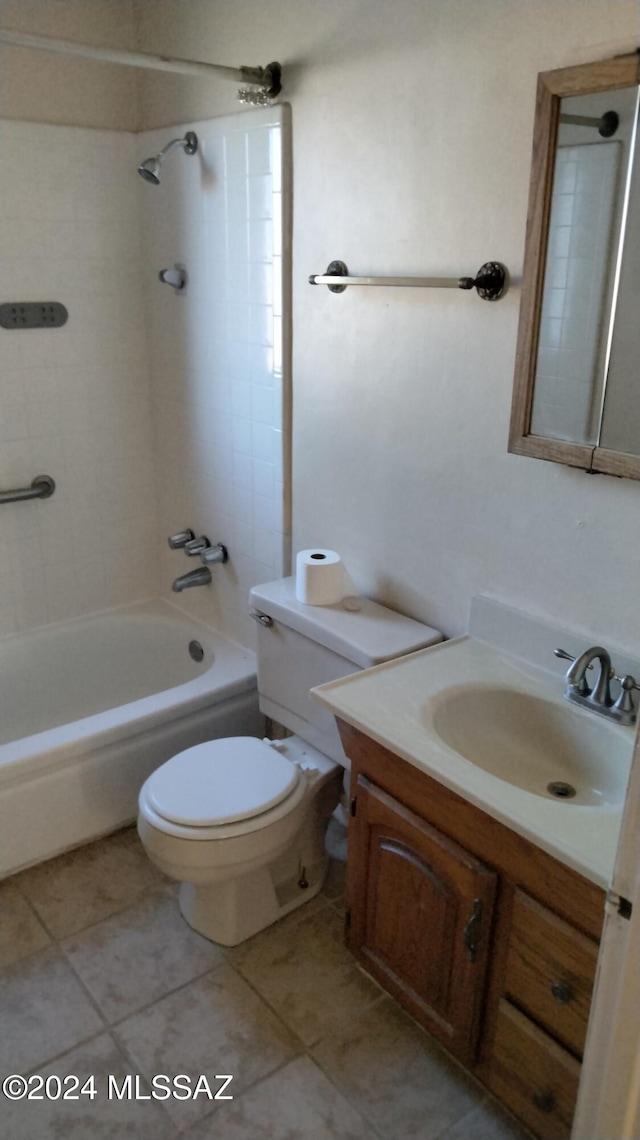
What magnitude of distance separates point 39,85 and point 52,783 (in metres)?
2.02

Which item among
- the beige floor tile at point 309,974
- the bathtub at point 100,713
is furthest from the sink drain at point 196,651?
the beige floor tile at point 309,974

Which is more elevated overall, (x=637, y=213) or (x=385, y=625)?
(x=637, y=213)

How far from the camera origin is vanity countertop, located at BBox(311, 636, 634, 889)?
51.6 inches

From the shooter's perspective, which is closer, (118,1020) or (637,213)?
(637,213)

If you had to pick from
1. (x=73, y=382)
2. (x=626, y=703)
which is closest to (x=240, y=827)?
(x=626, y=703)

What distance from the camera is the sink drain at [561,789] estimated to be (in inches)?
63.5

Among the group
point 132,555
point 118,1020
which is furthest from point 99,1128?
point 132,555

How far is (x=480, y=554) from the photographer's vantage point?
189 centimetres

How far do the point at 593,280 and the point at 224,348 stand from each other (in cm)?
131

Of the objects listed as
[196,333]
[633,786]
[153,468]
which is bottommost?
[153,468]

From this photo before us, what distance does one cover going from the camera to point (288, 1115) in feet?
5.43

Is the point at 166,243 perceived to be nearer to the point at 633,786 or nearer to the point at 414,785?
the point at 414,785

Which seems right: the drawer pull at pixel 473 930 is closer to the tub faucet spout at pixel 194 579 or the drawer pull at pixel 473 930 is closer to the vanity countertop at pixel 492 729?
the vanity countertop at pixel 492 729

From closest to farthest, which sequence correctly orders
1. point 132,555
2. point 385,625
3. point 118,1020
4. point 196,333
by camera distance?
point 118,1020 → point 385,625 → point 196,333 → point 132,555
